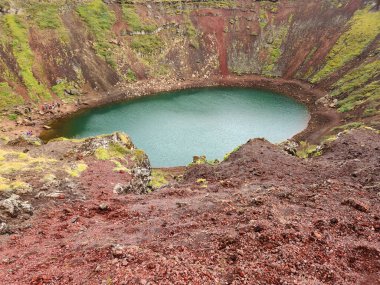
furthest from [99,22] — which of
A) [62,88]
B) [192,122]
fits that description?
[192,122]

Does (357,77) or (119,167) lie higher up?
(119,167)

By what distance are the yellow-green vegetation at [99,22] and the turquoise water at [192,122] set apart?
60.0 ft

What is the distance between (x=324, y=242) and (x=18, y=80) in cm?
7592

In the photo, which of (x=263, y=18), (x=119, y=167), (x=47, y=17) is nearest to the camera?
(x=119, y=167)

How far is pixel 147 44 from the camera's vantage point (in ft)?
319

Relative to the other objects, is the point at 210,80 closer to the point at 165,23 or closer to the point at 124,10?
the point at 165,23

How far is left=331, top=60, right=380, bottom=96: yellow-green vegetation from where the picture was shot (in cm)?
7194

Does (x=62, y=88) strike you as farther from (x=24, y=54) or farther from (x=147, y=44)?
(x=147, y=44)

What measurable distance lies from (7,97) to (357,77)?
7434 centimetres

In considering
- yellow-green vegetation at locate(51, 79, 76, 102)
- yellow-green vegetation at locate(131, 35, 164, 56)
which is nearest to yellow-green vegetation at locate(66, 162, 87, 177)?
yellow-green vegetation at locate(51, 79, 76, 102)

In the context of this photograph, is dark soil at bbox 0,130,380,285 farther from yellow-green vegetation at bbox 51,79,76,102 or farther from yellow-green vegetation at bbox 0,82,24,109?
yellow-green vegetation at bbox 51,79,76,102

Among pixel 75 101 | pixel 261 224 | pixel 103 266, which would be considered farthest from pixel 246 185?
pixel 75 101

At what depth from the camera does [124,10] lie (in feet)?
333

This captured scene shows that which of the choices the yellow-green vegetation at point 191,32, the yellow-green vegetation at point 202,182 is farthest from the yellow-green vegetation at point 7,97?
the yellow-green vegetation at point 202,182
